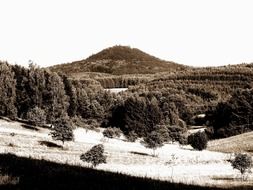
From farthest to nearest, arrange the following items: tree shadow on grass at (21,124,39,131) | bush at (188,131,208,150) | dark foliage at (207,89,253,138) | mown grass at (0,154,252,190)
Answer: dark foliage at (207,89,253,138), bush at (188,131,208,150), tree shadow on grass at (21,124,39,131), mown grass at (0,154,252,190)

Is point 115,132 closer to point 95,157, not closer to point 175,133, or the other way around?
point 175,133

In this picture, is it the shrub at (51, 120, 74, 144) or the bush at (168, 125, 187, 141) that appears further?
the bush at (168, 125, 187, 141)

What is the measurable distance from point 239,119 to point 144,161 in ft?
352

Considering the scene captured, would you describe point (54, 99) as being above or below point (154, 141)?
above

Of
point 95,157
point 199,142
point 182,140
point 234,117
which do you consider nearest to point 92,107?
point 182,140

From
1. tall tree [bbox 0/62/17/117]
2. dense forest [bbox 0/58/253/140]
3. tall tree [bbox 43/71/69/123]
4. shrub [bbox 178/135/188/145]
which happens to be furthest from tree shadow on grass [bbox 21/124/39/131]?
shrub [bbox 178/135/188/145]

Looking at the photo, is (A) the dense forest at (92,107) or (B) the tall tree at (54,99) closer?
(A) the dense forest at (92,107)

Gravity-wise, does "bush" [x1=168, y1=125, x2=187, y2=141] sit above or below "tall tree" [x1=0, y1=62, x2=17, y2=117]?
below

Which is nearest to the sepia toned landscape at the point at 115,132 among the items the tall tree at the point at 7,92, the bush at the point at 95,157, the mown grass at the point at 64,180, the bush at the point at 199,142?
the bush at the point at 199,142

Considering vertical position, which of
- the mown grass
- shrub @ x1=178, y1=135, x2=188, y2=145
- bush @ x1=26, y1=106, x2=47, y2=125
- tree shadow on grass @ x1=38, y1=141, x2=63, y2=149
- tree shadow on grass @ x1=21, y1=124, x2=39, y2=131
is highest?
the mown grass

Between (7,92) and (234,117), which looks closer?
(7,92)

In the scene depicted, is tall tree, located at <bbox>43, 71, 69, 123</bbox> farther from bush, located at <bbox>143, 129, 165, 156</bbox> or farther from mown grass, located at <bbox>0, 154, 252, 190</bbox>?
mown grass, located at <bbox>0, 154, 252, 190</bbox>

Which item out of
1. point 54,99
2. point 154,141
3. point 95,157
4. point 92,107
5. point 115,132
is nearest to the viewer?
point 95,157

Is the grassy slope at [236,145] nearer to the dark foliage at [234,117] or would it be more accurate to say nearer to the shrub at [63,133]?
the dark foliage at [234,117]
